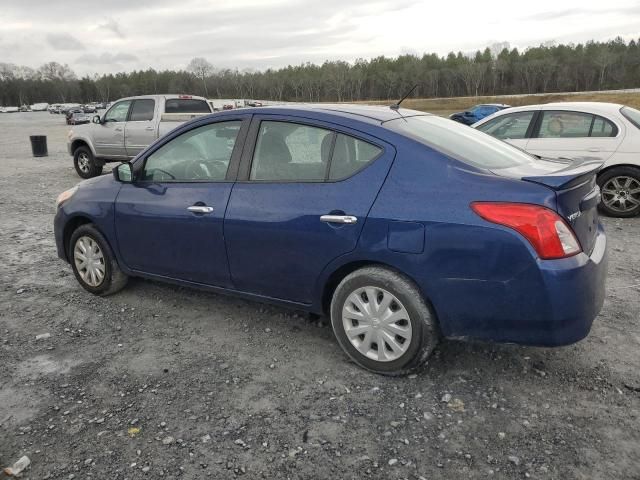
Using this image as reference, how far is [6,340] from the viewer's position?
13.7ft

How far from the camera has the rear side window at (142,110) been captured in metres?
12.5

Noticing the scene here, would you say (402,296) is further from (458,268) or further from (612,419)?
(612,419)

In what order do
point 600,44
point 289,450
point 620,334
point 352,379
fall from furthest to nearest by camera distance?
point 600,44 < point 620,334 < point 352,379 < point 289,450

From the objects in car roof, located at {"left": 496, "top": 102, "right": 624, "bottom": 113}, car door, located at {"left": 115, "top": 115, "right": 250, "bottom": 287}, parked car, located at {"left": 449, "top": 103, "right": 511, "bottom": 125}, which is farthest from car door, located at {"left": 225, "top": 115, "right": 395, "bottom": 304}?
parked car, located at {"left": 449, "top": 103, "right": 511, "bottom": 125}

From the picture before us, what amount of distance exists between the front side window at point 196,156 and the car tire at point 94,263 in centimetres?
78

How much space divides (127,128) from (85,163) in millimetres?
1616

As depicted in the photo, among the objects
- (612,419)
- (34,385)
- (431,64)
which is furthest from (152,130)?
(431,64)

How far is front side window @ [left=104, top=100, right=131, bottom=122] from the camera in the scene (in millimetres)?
12766

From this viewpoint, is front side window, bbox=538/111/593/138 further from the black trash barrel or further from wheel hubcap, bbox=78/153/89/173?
the black trash barrel

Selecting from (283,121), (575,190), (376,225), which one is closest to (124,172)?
(283,121)

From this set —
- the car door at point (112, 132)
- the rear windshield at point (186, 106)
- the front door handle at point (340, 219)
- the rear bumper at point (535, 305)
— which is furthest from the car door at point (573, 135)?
the car door at point (112, 132)

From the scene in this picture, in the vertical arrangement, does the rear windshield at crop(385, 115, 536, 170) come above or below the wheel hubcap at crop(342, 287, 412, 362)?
above

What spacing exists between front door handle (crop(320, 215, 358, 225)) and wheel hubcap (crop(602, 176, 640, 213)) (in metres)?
5.75

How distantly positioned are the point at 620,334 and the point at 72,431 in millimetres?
3686
